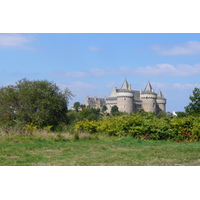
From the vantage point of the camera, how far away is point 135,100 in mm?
113500

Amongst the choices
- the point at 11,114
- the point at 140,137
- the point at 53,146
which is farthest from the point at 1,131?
Result: the point at 11,114

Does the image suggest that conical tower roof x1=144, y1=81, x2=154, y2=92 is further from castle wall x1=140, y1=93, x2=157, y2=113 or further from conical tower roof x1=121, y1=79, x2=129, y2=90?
conical tower roof x1=121, y1=79, x2=129, y2=90

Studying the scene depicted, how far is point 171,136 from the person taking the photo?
500 inches

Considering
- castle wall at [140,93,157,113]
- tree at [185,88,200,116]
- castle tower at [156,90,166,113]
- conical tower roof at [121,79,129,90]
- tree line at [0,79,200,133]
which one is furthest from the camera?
castle tower at [156,90,166,113]

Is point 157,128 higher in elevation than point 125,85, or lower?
lower

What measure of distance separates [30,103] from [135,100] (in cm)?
9518

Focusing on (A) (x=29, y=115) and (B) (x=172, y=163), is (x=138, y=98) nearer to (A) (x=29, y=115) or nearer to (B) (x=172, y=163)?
(A) (x=29, y=115)

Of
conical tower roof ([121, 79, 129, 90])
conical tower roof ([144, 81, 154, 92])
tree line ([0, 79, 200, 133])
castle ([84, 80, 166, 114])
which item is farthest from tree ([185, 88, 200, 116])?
conical tower roof ([144, 81, 154, 92])

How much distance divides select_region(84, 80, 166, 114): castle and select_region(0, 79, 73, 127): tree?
86310mm

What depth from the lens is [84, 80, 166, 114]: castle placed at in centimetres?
10794

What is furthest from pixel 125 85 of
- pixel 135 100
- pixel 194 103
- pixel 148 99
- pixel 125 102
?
pixel 194 103

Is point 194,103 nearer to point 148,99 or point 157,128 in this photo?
point 157,128

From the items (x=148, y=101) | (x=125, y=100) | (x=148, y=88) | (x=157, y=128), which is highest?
(x=148, y=88)
